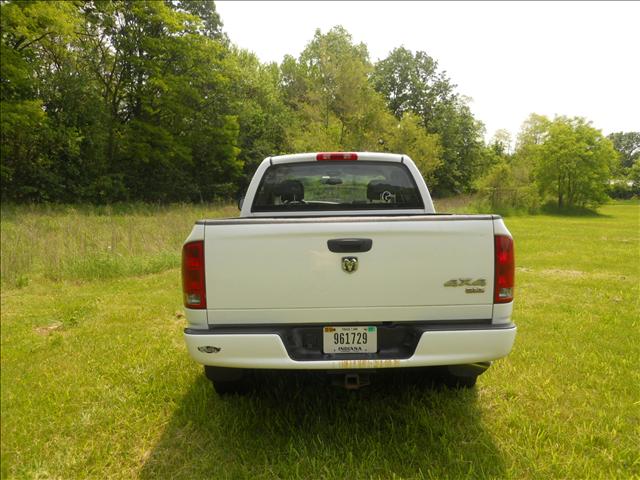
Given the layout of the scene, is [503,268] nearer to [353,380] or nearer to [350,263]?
→ [350,263]

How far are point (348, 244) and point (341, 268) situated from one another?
145mm

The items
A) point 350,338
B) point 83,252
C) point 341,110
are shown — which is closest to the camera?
point 350,338

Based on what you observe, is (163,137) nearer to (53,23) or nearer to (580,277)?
(53,23)

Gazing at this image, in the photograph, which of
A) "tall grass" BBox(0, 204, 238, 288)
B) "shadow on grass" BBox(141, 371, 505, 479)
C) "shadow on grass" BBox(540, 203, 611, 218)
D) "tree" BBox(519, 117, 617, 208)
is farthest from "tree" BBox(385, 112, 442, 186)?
"shadow on grass" BBox(141, 371, 505, 479)

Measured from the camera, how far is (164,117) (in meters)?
27.2

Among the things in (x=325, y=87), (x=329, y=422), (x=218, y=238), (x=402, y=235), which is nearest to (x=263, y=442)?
(x=329, y=422)

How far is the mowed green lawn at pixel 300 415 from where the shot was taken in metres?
2.46

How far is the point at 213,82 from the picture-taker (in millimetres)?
28922

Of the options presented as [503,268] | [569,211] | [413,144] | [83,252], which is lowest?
[569,211]

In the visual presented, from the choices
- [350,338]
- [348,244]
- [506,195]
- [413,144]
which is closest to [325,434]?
[350,338]

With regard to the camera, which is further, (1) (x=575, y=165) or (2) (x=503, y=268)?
(1) (x=575, y=165)

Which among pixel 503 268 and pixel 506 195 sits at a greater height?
pixel 503 268

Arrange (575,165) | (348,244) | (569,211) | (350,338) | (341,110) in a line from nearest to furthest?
(348,244) → (350,338) → (341,110) → (569,211) → (575,165)

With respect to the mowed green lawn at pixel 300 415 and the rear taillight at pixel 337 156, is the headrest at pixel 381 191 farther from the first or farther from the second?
the mowed green lawn at pixel 300 415
